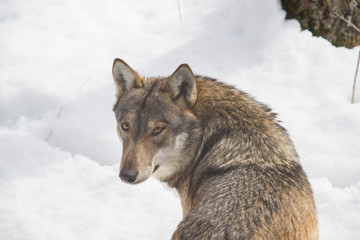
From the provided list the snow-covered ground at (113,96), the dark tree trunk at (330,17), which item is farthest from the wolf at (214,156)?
the dark tree trunk at (330,17)

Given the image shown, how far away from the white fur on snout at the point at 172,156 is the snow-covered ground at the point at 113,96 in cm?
90

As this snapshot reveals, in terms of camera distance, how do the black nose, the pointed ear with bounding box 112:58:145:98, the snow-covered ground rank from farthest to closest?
the snow-covered ground, the pointed ear with bounding box 112:58:145:98, the black nose

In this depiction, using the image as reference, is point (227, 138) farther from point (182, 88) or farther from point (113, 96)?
point (113, 96)

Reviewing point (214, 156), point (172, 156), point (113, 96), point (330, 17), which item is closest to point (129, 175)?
point (172, 156)

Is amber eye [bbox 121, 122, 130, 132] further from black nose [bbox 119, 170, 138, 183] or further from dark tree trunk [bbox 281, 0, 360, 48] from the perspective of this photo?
dark tree trunk [bbox 281, 0, 360, 48]

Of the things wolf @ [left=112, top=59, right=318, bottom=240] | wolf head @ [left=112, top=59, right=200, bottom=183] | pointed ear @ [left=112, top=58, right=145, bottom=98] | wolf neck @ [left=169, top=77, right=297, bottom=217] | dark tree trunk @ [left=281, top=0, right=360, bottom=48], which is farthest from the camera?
dark tree trunk @ [left=281, top=0, right=360, bottom=48]

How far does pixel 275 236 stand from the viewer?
279 cm

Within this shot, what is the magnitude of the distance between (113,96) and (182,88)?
2772mm

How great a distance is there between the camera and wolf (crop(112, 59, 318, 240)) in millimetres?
2881

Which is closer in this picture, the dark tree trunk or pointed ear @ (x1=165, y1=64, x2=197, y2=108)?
pointed ear @ (x1=165, y1=64, x2=197, y2=108)

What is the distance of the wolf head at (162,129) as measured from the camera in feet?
12.3

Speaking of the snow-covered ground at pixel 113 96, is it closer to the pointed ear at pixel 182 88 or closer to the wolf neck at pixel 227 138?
the wolf neck at pixel 227 138

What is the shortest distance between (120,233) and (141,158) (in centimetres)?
113

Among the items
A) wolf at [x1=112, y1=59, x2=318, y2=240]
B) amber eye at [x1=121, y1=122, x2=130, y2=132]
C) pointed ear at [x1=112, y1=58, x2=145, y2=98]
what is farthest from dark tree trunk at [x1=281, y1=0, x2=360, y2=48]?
amber eye at [x1=121, y1=122, x2=130, y2=132]
